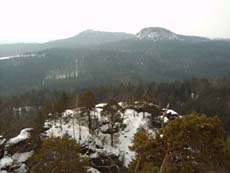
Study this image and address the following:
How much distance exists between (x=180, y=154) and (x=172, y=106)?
85.4m

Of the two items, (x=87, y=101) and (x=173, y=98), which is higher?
(x=87, y=101)

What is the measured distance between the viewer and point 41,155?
2031 centimetres

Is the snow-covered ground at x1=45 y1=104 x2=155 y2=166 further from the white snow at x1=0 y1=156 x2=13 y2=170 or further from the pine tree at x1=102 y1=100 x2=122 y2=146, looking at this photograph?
the white snow at x1=0 y1=156 x2=13 y2=170

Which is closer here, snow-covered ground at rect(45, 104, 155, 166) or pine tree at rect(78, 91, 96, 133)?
pine tree at rect(78, 91, 96, 133)

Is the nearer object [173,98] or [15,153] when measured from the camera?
[15,153]

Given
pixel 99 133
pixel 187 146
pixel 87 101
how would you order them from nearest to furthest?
pixel 187 146 < pixel 87 101 < pixel 99 133

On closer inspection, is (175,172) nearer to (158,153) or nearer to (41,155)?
(158,153)

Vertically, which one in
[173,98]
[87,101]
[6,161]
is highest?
[87,101]

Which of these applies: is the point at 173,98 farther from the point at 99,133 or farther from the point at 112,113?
the point at 112,113

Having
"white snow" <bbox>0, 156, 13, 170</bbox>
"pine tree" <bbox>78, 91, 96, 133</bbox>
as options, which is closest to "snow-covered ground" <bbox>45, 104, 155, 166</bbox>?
"pine tree" <bbox>78, 91, 96, 133</bbox>

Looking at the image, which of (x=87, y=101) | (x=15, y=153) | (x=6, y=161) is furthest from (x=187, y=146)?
(x=87, y=101)

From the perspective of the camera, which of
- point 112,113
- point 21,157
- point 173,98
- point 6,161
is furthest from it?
point 173,98

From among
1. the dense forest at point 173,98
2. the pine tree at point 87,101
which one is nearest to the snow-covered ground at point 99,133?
the pine tree at point 87,101

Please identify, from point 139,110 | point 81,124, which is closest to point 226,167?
point 81,124
